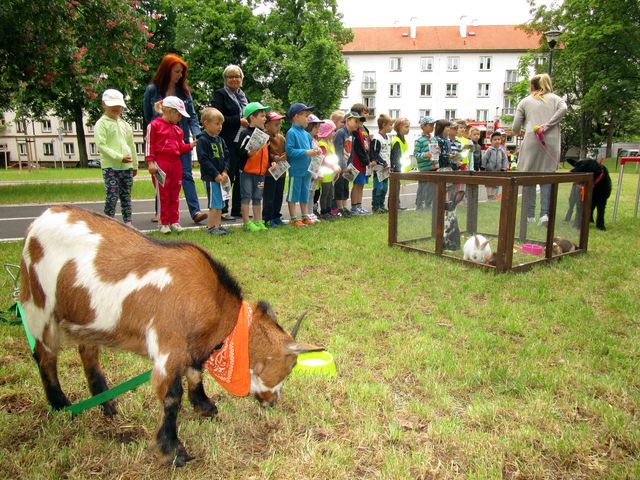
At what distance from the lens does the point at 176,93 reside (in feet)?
24.9

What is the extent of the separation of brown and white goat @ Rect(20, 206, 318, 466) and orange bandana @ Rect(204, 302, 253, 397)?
5cm

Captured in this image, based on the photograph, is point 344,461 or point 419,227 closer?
point 344,461

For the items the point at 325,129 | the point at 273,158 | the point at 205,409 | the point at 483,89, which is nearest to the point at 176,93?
the point at 273,158

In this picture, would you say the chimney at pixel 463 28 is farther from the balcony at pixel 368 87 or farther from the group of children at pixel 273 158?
the group of children at pixel 273 158

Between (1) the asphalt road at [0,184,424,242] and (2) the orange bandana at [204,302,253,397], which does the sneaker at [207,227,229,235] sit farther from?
(2) the orange bandana at [204,302,253,397]

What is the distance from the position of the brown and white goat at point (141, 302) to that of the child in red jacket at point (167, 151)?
4.75 metres

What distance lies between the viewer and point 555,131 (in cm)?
759

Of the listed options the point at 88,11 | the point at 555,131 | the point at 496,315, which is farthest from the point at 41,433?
the point at 88,11

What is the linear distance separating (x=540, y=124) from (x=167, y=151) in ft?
19.9

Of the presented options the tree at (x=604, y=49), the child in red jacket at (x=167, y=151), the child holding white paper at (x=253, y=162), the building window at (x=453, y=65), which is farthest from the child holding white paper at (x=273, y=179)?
the building window at (x=453, y=65)

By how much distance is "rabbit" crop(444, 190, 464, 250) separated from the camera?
6211 millimetres

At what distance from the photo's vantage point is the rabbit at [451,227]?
6211 mm

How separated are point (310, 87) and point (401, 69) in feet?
111

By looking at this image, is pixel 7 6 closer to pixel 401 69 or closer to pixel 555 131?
pixel 555 131
